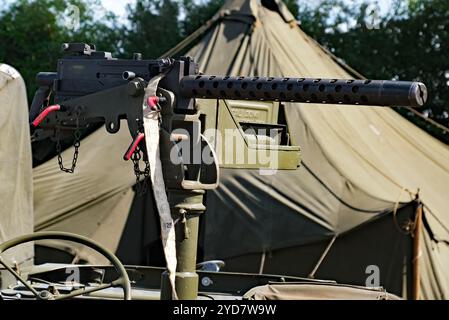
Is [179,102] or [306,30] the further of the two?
[306,30]

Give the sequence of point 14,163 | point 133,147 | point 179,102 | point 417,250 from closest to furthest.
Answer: point 133,147 < point 179,102 < point 14,163 < point 417,250

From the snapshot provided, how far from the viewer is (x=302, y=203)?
9.24 metres

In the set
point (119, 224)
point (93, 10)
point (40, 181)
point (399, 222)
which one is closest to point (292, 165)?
point (399, 222)

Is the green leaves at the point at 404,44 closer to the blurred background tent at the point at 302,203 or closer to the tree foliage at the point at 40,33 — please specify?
the tree foliage at the point at 40,33

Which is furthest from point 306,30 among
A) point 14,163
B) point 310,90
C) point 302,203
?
point 310,90

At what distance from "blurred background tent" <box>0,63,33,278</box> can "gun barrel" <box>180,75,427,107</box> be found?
6.25ft

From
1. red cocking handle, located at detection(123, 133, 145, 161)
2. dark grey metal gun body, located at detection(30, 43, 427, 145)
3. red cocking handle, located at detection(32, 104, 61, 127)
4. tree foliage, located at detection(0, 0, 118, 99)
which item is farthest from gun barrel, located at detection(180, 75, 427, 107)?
tree foliage, located at detection(0, 0, 118, 99)

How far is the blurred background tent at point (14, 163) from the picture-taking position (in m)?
6.16

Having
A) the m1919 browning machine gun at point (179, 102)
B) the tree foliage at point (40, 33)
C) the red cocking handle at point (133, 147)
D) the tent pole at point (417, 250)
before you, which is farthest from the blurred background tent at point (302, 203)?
the tree foliage at point (40, 33)

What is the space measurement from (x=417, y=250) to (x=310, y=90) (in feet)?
14.9

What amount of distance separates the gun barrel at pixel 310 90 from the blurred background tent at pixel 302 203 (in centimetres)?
432

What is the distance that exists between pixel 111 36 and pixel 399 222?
1250 centimetres

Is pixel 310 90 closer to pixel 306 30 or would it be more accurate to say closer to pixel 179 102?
pixel 179 102
